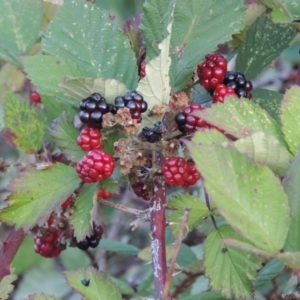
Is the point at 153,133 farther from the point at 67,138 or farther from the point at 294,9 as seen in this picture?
the point at 294,9

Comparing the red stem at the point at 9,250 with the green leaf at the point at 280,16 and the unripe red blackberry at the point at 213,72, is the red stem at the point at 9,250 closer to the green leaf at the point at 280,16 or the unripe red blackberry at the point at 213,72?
the unripe red blackberry at the point at 213,72

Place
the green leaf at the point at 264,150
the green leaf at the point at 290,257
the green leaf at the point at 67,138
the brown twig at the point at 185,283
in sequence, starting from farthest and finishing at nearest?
1. the brown twig at the point at 185,283
2. the green leaf at the point at 67,138
3. the green leaf at the point at 264,150
4. the green leaf at the point at 290,257

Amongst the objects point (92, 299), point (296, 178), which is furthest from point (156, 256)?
point (296, 178)

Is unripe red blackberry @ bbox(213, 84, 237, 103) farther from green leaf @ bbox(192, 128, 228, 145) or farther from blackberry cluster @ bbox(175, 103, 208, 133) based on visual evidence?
green leaf @ bbox(192, 128, 228, 145)

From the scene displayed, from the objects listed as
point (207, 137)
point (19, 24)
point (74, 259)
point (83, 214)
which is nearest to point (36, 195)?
point (83, 214)

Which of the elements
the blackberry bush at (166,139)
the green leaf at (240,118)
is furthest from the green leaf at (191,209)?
the green leaf at (240,118)

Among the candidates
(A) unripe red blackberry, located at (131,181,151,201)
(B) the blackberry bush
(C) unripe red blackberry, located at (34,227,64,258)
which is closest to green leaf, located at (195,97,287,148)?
(B) the blackberry bush
